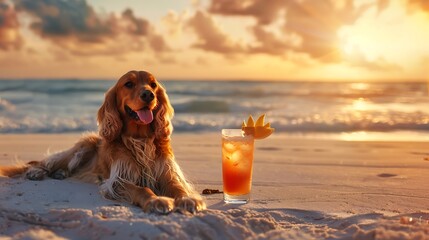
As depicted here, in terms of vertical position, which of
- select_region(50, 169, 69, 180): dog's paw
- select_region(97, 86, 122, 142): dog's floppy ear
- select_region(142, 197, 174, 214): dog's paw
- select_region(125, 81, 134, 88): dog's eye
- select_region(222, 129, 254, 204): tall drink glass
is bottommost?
select_region(50, 169, 69, 180): dog's paw

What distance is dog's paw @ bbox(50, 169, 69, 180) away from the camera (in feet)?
18.4

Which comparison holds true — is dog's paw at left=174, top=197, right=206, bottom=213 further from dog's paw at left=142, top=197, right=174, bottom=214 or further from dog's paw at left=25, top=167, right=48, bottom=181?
dog's paw at left=25, top=167, right=48, bottom=181

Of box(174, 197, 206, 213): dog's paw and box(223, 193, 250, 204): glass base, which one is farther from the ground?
box(174, 197, 206, 213): dog's paw

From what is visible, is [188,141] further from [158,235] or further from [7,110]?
[7,110]

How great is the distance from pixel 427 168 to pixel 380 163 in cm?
63

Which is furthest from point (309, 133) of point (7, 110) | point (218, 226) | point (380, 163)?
point (7, 110)

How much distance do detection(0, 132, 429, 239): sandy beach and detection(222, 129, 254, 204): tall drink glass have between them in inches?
5.9

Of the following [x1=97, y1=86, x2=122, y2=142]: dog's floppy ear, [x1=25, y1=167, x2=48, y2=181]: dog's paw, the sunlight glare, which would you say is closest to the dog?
[x1=97, y1=86, x2=122, y2=142]: dog's floppy ear

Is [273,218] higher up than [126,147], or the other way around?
[126,147]

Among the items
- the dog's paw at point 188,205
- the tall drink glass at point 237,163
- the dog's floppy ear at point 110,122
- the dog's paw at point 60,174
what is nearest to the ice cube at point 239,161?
the tall drink glass at point 237,163

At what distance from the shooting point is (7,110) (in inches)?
657

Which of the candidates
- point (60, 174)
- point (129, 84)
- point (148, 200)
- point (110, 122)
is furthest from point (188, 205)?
point (60, 174)

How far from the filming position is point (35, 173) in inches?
215

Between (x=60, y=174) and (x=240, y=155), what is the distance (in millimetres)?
2229
